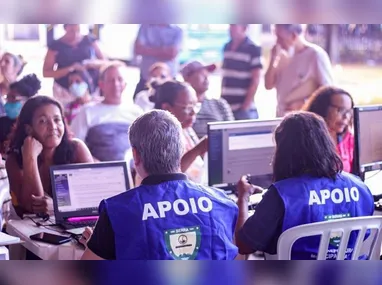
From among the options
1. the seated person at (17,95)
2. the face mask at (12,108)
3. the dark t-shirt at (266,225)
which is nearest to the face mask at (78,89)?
the seated person at (17,95)

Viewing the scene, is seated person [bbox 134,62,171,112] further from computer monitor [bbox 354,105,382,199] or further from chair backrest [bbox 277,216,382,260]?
chair backrest [bbox 277,216,382,260]

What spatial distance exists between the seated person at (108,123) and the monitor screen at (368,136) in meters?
1.45

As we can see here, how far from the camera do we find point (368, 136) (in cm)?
294

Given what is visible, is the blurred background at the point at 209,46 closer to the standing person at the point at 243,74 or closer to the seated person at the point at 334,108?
the standing person at the point at 243,74

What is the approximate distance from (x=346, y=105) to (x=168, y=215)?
1470mm

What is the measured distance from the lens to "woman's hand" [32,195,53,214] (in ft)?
8.89

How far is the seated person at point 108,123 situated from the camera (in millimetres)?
3875

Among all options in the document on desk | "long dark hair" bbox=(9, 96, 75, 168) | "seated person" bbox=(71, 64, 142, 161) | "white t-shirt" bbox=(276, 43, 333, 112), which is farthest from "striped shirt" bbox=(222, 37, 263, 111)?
the document on desk

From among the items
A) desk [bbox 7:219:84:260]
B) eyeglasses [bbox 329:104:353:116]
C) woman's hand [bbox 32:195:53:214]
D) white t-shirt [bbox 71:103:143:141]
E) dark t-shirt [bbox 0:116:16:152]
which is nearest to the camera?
desk [bbox 7:219:84:260]

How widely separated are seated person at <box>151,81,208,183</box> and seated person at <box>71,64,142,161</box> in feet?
2.47

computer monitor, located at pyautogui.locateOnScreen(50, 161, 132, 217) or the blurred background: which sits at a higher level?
the blurred background

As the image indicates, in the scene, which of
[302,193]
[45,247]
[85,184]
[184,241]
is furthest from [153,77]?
[184,241]

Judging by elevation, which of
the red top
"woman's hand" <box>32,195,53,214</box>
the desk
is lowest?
the desk

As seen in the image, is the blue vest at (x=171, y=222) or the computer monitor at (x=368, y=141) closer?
the blue vest at (x=171, y=222)
